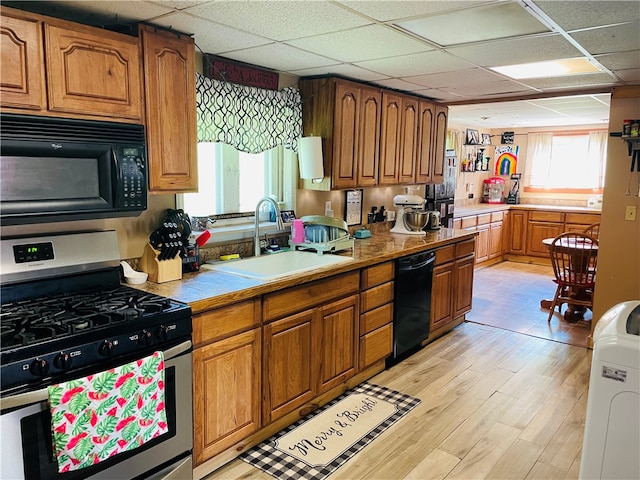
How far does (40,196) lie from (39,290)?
0.44 metres

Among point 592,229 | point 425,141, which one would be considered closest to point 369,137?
point 425,141

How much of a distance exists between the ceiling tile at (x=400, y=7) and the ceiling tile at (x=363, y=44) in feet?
0.61

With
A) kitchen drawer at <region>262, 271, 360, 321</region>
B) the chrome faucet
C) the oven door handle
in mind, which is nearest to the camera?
the oven door handle

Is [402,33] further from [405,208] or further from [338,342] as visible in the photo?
[405,208]

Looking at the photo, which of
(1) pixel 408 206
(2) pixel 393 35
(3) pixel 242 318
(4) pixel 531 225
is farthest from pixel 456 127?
(3) pixel 242 318

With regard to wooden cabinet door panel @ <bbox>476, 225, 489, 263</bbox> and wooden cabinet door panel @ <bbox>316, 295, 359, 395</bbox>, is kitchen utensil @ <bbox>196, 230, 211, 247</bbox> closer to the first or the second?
wooden cabinet door panel @ <bbox>316, 295, 359, 395</bbox>

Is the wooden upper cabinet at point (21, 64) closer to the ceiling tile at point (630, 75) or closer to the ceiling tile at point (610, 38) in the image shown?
the ceiling tile at point (610, 38)

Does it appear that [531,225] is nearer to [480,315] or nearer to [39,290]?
[480,315]

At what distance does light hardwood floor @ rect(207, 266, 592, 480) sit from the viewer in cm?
247

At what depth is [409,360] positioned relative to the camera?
385 centimetres

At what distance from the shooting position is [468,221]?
22.3 feet

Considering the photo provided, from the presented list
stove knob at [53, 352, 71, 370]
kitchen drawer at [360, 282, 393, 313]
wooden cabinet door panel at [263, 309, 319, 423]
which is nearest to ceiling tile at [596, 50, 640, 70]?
kitchen drawer at [360, 282, 393, 313]

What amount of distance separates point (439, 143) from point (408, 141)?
64 centimetres

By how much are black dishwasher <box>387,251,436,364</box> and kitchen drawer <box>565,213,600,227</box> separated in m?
4.31
